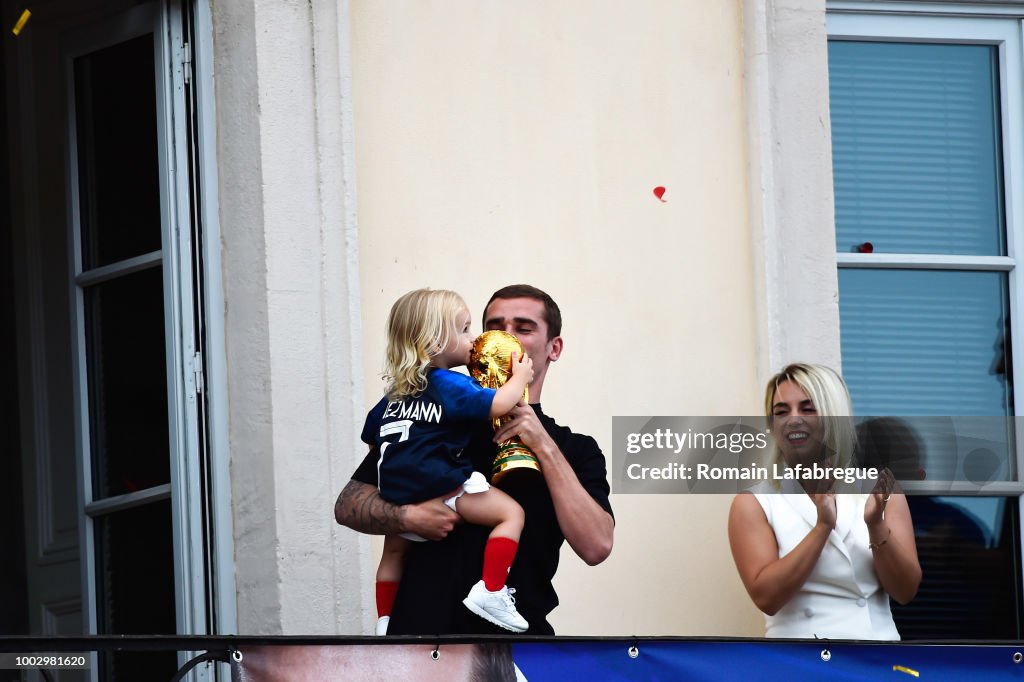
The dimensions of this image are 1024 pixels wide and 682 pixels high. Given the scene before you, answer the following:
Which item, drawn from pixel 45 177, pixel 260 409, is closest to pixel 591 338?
pixel 260 409

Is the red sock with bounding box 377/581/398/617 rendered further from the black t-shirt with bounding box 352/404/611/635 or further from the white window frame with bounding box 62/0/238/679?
the white window frame with bounding box 62/0/238/679

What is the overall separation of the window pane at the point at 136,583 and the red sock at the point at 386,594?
0.94m

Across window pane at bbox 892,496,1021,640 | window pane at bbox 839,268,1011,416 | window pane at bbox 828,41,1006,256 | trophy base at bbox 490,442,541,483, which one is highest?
window pane at bbox 828,41,1006,256

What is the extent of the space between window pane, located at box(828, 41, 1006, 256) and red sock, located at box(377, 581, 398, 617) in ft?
7.27

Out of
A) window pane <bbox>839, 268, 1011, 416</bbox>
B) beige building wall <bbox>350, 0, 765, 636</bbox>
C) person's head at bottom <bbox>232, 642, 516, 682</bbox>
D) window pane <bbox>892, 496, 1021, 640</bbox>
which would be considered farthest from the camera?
window pane <bbox>839, 268, 1011, 416</bbox>

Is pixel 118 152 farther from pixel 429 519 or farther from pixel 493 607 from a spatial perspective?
pixel 493 607

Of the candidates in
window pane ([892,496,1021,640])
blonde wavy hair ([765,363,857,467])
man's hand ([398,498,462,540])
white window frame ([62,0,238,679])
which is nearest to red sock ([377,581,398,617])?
man's hand ([398,498,462,540])

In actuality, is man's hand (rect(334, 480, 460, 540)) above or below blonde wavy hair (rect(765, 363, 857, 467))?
below

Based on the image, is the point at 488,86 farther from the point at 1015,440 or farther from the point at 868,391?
the point at 1015,440

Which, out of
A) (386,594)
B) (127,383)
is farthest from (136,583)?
(386,594)

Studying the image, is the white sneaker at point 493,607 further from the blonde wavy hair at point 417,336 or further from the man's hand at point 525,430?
the blonde wavy hair at point 417,336

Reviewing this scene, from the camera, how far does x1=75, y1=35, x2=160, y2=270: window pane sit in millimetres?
6391

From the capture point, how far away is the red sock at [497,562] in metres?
5.21

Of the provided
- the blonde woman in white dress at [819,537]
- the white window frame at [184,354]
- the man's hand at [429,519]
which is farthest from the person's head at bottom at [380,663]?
the white window frame at [184,354]
